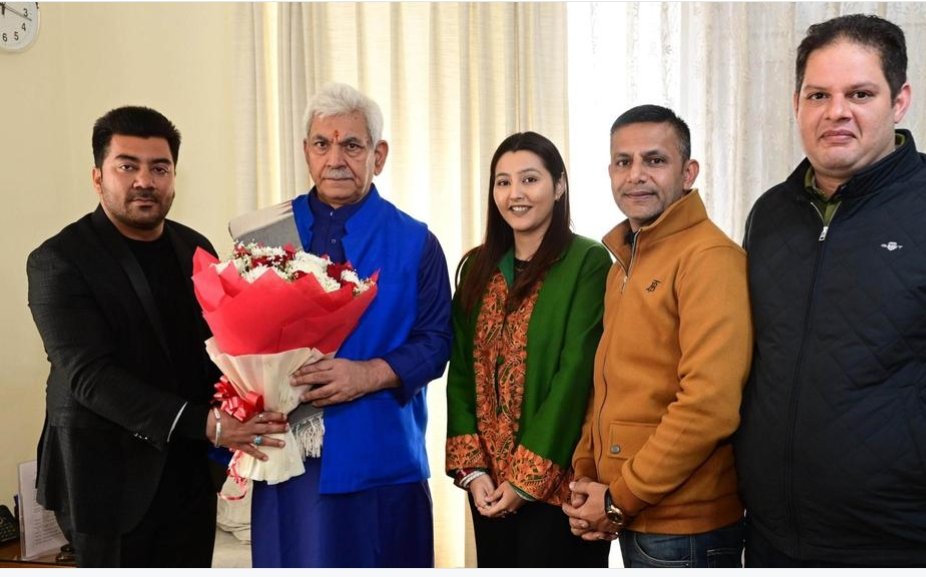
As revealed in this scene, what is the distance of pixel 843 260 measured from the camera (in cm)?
158

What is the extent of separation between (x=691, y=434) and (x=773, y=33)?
2.51 metres

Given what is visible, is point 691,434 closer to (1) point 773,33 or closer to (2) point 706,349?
(2) point 706,349

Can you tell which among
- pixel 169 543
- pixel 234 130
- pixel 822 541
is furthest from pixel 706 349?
pixel 234 130

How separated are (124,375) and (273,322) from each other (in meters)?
0.55

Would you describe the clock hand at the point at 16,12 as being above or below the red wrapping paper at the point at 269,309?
above

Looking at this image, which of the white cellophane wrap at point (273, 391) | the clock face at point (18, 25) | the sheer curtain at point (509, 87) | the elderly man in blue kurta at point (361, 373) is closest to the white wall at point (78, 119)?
the clock face at point (18, 25)

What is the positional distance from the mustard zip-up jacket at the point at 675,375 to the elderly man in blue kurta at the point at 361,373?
1.77 feet

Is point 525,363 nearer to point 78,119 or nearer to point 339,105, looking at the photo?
point 339,105

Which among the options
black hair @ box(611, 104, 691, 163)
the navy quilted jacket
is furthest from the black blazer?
the navy quilted jacket

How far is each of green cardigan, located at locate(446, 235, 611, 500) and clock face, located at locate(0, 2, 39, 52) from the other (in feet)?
8.86

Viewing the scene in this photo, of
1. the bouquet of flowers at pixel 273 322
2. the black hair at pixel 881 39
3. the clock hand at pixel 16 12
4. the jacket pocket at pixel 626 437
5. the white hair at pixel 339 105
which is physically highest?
the clock hand at pixel 16 12

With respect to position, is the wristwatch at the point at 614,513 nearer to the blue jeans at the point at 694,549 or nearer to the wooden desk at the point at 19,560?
the blue jeans at the point at 694,549

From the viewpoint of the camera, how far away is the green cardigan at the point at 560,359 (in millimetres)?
2057

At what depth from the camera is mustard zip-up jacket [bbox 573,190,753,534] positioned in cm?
173
